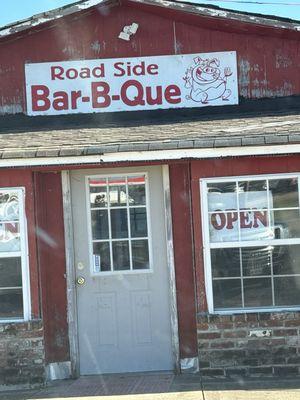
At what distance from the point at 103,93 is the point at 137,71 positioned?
54cm

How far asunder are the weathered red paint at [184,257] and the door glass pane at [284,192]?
97 cm

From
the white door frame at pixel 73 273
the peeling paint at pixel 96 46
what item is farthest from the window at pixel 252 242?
the peeling paint at pixel 96 46

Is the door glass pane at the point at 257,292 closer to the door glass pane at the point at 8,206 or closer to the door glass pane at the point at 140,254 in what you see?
the door glass pane at the point at 140,254

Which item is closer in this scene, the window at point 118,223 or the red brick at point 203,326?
the red brick at point 203,326

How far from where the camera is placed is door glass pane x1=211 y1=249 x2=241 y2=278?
6.70 metres

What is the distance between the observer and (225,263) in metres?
6.71

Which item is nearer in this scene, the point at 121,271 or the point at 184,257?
the point at 184,257

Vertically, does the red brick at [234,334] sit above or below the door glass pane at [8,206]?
below

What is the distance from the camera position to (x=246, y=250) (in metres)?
6.71

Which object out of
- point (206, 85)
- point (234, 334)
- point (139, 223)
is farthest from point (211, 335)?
point (206, 85)

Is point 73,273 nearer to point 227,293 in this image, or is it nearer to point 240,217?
point 227,293

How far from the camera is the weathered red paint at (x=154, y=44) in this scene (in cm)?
790

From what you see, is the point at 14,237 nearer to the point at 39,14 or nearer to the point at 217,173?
the point at 217,173

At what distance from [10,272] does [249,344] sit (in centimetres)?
282
